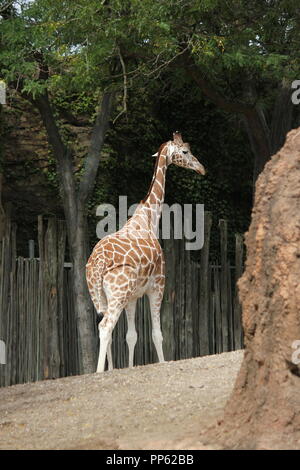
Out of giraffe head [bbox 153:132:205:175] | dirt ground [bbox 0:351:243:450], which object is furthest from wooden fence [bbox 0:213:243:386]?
dirt ground [bbox 0:351:243:450]

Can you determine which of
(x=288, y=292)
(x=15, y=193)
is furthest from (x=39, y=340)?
(x=288, y=292)

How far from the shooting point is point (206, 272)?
38.9 ft

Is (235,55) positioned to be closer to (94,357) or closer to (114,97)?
(114,97)

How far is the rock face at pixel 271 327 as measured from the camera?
4496mm

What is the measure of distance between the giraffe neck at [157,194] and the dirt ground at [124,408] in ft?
7.55

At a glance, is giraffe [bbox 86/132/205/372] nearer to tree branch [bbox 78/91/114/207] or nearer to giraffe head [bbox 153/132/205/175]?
giraffe head [bbox 153/132/205/175]

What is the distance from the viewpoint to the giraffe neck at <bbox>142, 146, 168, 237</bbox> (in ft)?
33.1

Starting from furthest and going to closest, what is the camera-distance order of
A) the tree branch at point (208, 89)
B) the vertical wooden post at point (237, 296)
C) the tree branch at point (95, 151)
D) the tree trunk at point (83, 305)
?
the vertical wooden post at point (237, 296) → the tree branch at point (95, 151) → the tree trunk at point (83, 305) → the tree branch at point (208, 89)

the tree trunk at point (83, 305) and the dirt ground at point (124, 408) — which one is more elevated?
the tree trunk at point (83, 305)

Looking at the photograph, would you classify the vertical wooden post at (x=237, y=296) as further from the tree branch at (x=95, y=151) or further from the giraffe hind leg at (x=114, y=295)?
the giraffe hind leg at (x=114, y=295)

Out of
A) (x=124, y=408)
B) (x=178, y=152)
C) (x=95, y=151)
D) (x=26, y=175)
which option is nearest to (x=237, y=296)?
(x=178, y=152)

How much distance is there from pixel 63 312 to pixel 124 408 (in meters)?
4.76

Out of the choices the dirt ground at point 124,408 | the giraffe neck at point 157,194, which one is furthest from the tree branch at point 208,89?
the dirt ground at point 124,408
